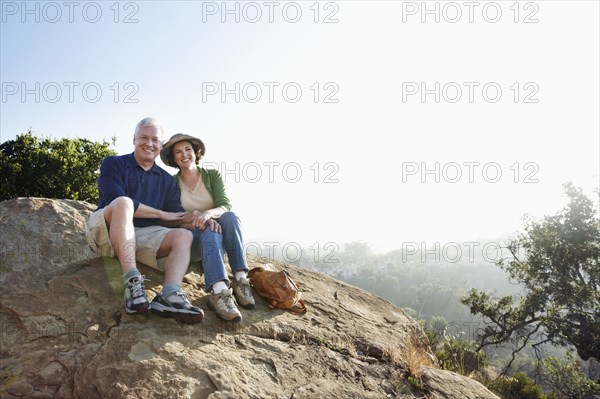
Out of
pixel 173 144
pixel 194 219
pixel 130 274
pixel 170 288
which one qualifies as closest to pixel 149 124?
pixel 173 144

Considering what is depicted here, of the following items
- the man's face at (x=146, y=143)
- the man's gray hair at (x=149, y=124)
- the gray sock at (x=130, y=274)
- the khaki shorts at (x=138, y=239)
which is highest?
the man's gray hair at (x=149, y=124)

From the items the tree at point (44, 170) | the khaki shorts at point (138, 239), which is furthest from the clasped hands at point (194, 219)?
the tree at point (44, 170)

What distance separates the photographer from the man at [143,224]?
3342 millimetres

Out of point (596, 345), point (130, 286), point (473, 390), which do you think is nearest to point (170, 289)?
point (130, 286)

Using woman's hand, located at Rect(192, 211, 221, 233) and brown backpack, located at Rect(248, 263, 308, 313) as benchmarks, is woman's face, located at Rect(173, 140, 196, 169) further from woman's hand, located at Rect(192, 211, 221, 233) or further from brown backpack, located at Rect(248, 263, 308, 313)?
brown backpack, located at Rect(248, 263, 308, 313)

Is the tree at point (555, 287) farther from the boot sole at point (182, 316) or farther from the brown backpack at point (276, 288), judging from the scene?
the boot sole at point (182, 316)

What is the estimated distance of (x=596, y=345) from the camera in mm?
11836

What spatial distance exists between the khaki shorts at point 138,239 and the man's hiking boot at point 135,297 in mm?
530

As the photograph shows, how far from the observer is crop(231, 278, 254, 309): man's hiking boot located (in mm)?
3988

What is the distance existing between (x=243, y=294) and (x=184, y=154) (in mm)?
1641

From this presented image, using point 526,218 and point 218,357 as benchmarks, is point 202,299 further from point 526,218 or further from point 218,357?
point 526,218

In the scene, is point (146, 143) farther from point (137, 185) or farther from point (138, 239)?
point (138, 239)

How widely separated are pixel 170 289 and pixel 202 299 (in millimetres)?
690

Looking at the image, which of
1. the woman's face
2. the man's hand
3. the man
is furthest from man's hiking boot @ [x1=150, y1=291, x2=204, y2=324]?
the woman's face
